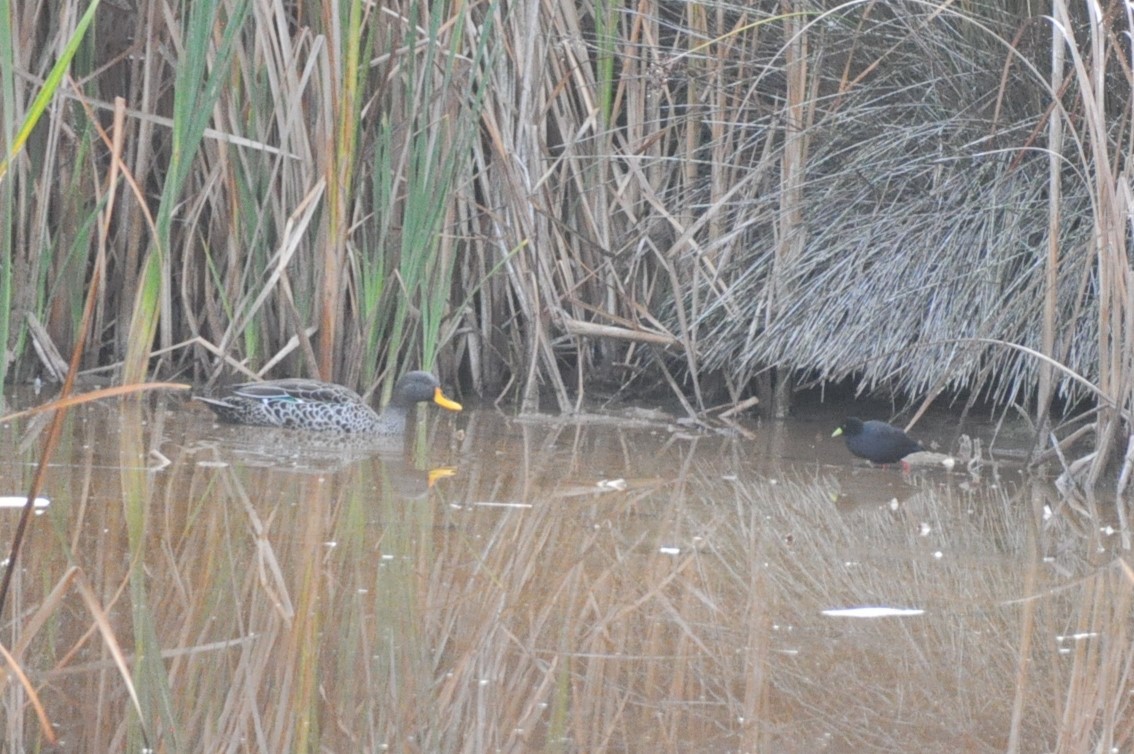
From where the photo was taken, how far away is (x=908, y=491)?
484 cm

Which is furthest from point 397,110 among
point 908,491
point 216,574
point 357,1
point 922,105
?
point 216,574

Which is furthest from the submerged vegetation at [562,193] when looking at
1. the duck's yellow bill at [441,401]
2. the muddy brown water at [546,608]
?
the muddy brown water at [546,608]

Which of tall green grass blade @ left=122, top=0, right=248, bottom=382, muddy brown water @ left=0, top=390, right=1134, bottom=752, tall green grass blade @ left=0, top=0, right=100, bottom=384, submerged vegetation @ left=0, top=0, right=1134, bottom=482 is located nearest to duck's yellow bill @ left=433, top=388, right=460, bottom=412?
submerged vegetation @ left=0, top=0, right=1134, bottom=482

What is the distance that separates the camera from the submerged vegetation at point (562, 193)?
18.1ft

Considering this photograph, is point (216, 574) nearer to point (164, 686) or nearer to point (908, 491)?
point (164, 686)

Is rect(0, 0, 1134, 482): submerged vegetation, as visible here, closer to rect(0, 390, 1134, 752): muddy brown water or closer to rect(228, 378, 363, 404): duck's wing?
rect(228, 378, 363, 404): duck's wing

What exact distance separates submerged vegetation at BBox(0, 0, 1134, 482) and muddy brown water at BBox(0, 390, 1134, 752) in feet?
3.15

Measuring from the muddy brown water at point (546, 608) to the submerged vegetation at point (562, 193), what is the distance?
3.15ft

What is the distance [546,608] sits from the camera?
9.95 feet

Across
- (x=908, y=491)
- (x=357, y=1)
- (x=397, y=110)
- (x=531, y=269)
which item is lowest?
(x=908, y=491)

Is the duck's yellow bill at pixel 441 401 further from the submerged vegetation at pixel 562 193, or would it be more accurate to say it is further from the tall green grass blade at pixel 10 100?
the tall green grass blade at pixel 10 100

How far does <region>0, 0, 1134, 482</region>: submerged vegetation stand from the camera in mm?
5516

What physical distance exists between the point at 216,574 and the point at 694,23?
3.73 meters

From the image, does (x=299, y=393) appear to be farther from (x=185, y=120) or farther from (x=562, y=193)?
(x=562, y=193)
